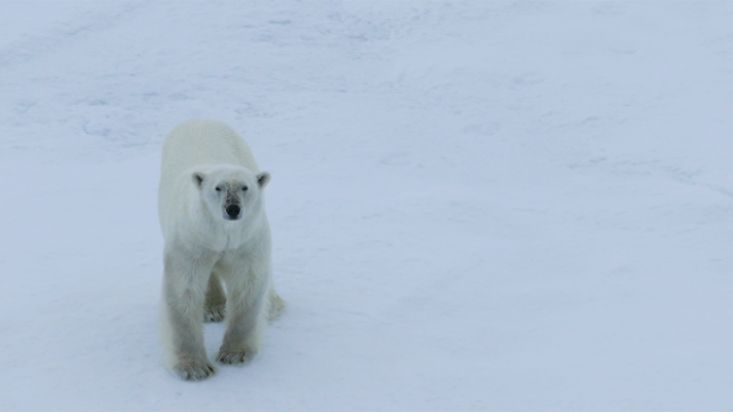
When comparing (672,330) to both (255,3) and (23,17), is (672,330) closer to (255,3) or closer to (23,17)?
(255,3)

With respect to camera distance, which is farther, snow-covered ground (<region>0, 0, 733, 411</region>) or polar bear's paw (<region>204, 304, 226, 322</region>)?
polar bear's paw (<region>204, 304, 226, 322</region>)

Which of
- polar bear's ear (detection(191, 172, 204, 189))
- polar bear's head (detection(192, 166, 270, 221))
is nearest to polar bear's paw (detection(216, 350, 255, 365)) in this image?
polar bear's head (detection(192, 166, 270, 221))

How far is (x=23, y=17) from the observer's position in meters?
9.03

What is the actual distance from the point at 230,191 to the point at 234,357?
86 centimetres

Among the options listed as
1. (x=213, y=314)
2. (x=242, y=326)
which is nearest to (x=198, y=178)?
(x=242, y=326)

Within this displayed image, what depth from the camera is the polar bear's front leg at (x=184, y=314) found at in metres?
4.45

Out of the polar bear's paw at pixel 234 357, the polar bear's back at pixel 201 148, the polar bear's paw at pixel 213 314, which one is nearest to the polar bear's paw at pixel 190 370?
the polar bear's paw at pixel 234 357

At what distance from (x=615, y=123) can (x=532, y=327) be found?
297 centimetres

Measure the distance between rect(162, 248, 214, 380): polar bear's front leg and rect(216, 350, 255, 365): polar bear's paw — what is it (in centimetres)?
14

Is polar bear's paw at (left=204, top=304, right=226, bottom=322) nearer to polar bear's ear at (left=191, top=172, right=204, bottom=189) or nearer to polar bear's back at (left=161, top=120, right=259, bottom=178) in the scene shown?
polar bear's back at (left=161, top=120, right=259, bottom=178)

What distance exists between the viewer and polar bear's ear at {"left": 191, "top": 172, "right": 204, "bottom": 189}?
170 inches

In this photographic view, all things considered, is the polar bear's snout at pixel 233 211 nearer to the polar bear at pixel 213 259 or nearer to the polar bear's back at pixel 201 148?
the polar bear at pixel 213 259

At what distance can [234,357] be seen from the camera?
466cm

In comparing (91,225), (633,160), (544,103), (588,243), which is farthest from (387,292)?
(544,103)
